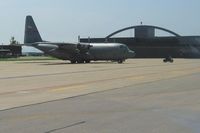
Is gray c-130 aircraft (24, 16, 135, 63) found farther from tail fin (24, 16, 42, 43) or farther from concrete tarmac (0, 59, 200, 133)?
concrete tarmac (0, 59, 200, 133)

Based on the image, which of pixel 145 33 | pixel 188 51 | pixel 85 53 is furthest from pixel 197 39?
pixel 85 53

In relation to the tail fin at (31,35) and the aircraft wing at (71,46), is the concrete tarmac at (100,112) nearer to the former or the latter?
the aircraft wing at (71,46)

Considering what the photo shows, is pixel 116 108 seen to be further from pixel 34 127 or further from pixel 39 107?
pixel 34 127

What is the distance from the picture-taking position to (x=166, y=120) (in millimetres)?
11539

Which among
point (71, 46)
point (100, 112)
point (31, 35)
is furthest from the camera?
point (31, 35)

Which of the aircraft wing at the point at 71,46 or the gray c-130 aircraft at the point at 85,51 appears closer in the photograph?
the gray c-130 aircraft at the point at 85,51

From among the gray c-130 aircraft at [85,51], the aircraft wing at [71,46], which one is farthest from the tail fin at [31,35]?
the aircraft wing at [71,46]

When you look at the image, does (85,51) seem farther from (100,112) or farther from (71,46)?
(100,112)

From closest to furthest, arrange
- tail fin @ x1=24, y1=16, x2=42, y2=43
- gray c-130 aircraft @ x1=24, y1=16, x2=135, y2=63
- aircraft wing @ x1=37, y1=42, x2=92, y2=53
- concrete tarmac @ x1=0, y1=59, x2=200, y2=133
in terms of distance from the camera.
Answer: concrete tarmac @ x1=0, y1=59, x2=200, y2=133
gray c-130 aircraft @ x1=24, y1=16, x2=135, y2=63
aircraft wing @ x1=37, y1=42, x2=92, y2=53
tail fin @ x1=24, y1=16, x2=42, y2=43

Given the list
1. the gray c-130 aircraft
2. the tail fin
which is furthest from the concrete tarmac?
the tail fin

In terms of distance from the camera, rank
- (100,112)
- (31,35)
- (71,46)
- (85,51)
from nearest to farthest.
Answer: (100,112) → (85,51) → (71,46) → (31,35)

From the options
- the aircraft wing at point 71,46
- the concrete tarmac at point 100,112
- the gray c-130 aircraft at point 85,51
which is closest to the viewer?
the concrete tarmac at point 100,112

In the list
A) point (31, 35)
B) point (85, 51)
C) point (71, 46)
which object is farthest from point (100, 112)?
point (31, 35)

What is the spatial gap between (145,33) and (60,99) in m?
159
